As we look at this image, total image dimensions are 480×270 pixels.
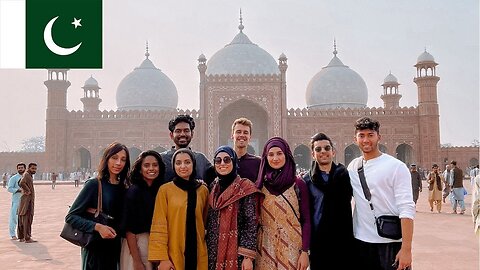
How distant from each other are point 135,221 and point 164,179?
0.93 ft

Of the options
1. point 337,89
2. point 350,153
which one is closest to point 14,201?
point 350,153

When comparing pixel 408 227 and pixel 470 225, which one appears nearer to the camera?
pixel 408 227

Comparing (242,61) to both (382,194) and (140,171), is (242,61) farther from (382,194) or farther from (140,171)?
(382,194)

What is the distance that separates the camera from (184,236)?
2176mm

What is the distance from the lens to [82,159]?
22078 mm

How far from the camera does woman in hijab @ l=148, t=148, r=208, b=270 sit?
7.07 feet

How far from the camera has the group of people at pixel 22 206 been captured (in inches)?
198

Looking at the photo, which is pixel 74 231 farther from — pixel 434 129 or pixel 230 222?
pixel 434 129

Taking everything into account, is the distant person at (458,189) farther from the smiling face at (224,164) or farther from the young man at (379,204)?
the smiling face at (224,164)

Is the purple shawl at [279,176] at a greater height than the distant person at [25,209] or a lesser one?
greater

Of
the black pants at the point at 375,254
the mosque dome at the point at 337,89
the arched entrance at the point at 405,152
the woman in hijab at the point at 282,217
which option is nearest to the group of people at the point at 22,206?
the woman in hijab at the point at 282,217

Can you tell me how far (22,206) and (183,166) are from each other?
3685mm

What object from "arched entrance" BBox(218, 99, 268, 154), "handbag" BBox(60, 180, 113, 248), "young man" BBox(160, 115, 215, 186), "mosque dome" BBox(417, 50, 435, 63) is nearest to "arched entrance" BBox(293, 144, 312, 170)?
"arched entrance" BBox(218, 99, 268, 154)

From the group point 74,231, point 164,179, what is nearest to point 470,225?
point 164,179
